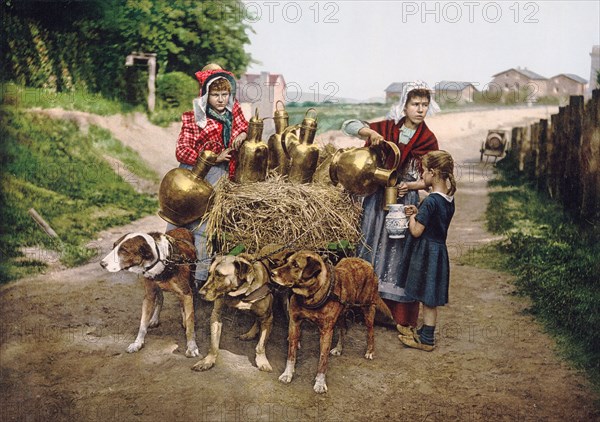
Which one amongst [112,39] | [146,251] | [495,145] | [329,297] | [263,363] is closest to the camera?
[329,297]

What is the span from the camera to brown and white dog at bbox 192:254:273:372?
3996mm

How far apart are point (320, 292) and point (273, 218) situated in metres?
0.84

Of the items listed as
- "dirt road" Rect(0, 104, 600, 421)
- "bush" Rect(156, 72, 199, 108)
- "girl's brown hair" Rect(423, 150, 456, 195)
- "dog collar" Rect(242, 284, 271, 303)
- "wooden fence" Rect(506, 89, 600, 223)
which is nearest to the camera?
"dirt road" Rect(0, 104, 600, 421)

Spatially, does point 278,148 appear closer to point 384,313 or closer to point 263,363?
point 384,313

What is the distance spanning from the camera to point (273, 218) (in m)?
4.59

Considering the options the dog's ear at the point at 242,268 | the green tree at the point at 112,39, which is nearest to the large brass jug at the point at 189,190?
the dog's ear at the point at 242,268

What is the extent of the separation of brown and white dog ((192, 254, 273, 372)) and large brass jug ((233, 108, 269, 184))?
96 centimetres

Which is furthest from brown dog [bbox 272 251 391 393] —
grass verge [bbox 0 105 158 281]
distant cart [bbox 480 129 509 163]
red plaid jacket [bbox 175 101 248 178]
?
distant cart [bbox 480 129 509 163]

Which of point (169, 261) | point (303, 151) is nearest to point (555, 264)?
point (303, 151)

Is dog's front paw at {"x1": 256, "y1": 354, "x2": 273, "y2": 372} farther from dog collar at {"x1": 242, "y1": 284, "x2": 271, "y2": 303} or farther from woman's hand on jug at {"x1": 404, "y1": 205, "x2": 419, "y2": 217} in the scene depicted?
woman's hand on jug at {"x1": 404, "y1": 205, "x2": 419, "y2": 217}

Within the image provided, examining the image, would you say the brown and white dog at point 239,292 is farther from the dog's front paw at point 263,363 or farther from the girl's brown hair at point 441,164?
the girl's brown hair at point 441,164

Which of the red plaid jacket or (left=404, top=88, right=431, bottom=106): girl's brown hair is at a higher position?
(left=404, top=88, right=431, bottom=106): girl's brown hair

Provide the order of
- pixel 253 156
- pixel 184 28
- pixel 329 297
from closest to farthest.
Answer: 1. pixel 329 297
2. pixel 253 156
3. pixel 184 28

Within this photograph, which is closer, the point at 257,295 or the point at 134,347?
the point at 257,295
